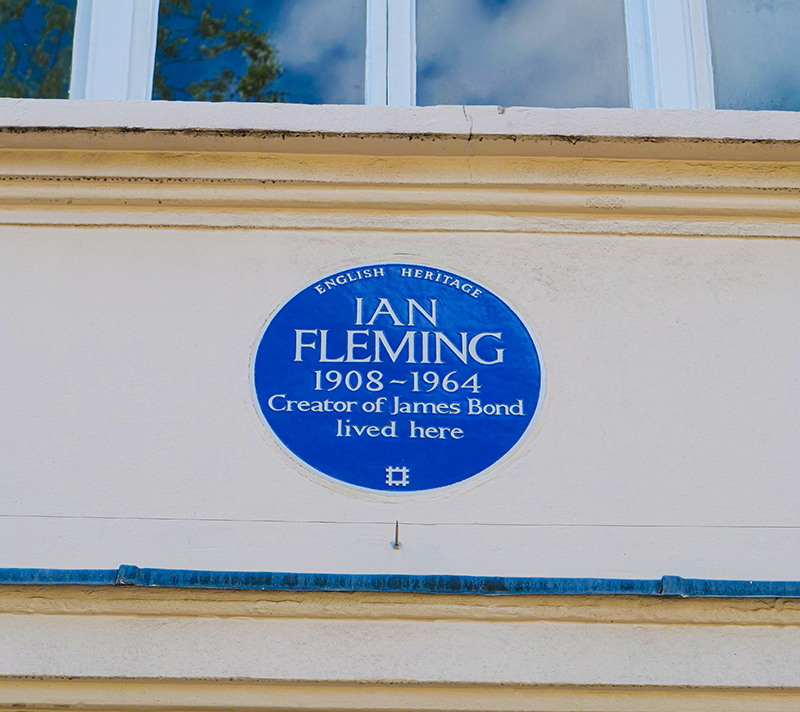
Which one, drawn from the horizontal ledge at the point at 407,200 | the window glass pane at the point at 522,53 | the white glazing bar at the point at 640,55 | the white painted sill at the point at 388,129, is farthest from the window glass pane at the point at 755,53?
the horizontal ledge at the point at 407,200

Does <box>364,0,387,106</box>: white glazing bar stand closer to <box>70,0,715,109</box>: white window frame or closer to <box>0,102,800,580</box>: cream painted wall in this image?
<box>70,0,715,109</box>: white window frame

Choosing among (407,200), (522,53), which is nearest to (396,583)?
(407,200)

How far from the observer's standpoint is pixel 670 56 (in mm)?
4844

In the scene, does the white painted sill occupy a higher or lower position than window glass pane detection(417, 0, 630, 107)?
lower

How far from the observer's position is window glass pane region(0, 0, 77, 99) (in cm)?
489

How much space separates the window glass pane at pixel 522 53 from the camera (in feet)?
16.1

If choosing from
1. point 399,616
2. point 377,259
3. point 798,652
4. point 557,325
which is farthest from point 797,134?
point 399,616

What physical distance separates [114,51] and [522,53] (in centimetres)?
176

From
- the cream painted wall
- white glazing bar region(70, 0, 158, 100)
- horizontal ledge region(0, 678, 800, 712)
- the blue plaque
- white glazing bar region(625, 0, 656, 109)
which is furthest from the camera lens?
white glazing bar region(625, 0, 656, 109)

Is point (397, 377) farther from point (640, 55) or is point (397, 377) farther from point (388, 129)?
point (640, 55)

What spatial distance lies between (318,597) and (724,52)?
9.71ft

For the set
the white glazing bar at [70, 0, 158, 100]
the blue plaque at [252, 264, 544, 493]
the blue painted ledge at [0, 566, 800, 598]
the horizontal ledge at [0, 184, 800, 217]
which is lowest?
the blue painted ledge at [0, 566, 800, 598]

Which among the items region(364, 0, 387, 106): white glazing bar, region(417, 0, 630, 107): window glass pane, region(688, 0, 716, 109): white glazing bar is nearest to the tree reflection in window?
region(364, 0, 387, 106): white glazing bar

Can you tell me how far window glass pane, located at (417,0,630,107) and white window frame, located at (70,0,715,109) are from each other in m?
0.07
